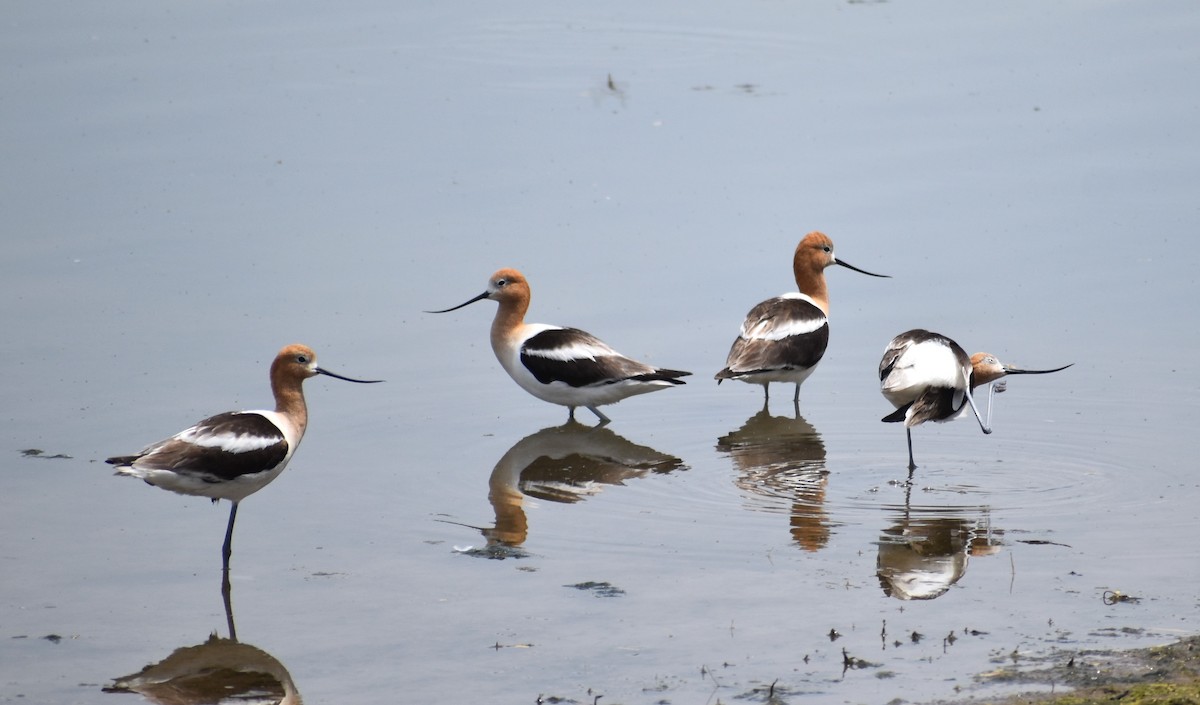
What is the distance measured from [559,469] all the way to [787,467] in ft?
4.58

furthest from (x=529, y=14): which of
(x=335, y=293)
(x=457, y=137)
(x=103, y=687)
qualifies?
(x=103, y=687)

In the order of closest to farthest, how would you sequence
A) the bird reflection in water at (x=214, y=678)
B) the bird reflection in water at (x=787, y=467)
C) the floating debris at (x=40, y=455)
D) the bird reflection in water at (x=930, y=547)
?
the bird reflection in water at (x=214, y=678)
the bird reflection in water at (x=930, y=547)
the bird reflection in water at (x=787, y=467)
the floating debris at (x=40, y=455)

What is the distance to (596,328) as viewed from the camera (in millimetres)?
12047

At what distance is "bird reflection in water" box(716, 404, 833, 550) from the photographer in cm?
845

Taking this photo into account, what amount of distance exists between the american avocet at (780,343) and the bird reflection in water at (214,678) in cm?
468

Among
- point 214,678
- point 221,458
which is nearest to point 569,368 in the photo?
point 221,458

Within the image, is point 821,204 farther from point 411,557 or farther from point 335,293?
point 411,557

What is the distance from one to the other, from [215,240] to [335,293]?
5.36ft

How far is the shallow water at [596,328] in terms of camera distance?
7109 mm

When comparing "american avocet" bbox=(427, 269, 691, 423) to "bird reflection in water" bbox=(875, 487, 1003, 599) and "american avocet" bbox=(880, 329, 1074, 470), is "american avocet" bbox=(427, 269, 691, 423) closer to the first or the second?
"american avocet" bbox=(880, 329, 1074, 470)

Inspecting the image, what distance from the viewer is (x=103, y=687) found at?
657cm

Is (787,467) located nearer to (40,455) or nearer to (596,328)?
(596,328)

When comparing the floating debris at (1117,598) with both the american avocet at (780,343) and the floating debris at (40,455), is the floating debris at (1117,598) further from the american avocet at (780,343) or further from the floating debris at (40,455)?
the floating debris at (40,455)

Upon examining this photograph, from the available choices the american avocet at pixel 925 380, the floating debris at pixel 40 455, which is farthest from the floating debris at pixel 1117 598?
the floating debris at pixel 40 455
